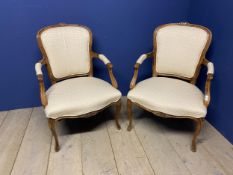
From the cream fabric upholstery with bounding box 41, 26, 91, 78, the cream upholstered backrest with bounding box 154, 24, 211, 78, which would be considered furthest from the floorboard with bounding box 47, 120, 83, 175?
the cream upholstered backrest with bounding box 154, 24, 211, 78

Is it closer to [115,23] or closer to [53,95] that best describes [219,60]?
[115,23]

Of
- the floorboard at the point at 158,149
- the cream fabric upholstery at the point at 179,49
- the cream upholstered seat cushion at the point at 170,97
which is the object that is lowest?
the floorboard at the point at 158,149

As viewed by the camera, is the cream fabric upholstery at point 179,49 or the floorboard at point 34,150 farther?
the cream fabric upholstery at point 179,49

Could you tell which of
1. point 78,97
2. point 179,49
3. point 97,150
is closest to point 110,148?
point 97,150

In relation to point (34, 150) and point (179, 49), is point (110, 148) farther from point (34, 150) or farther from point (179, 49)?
point (179, 49)

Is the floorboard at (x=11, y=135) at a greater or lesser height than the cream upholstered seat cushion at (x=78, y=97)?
lesser

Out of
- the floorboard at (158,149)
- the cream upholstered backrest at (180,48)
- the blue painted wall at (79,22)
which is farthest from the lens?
the blue painted wall at (79,22)

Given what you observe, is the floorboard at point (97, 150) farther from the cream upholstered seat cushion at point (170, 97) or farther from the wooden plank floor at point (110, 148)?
the cream upholstered seat cushion at point (170, 97)

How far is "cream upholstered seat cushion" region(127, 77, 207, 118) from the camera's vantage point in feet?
5.43

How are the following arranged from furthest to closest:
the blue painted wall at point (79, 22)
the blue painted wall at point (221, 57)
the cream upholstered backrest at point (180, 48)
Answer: the blue painted wall at point (79, 22) < the cream upholstered backrest at point (180, 48) < the blue painted wall at point (221, 57)

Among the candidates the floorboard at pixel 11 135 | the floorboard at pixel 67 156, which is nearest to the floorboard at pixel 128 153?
the floorboard at pixel 67 156

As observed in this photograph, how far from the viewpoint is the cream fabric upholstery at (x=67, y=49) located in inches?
77.7

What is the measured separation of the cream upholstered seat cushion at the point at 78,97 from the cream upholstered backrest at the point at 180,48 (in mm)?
566

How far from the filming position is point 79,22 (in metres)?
2.18
